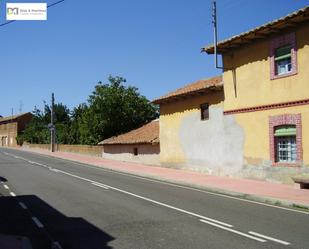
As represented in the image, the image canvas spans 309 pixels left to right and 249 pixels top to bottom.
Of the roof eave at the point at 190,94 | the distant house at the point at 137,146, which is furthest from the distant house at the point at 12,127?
the roof eave at the point at 190,94

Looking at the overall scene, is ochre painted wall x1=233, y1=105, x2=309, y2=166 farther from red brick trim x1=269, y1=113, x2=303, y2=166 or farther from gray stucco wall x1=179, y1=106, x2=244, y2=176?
gray stucco wall x1=179, y1=106, x2=244, y2=176

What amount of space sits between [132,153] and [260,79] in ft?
59.7

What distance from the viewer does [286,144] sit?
791 inches

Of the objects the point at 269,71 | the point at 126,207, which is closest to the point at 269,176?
the point at 269,71

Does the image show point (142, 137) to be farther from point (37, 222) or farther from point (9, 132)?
point (9, 132)

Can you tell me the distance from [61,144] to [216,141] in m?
38.5

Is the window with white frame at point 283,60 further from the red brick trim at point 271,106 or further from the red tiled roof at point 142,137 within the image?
the red tiled roof at point 142,137

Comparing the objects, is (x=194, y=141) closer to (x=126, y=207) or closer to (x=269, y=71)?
(x=269, y=71)

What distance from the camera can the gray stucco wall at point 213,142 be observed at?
75.7ft

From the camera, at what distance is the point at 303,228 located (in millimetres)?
10242

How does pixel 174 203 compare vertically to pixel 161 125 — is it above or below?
below

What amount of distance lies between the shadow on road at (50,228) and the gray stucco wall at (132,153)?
65.7 ft

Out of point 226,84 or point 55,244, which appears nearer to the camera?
point 55,244

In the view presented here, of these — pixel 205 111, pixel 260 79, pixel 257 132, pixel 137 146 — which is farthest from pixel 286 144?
pixel 137 146
